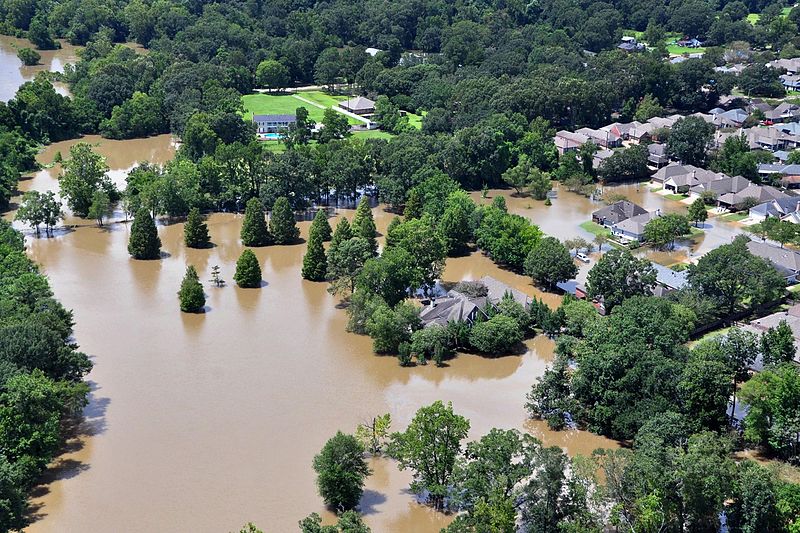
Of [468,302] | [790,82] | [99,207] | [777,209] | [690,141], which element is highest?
[790,82]

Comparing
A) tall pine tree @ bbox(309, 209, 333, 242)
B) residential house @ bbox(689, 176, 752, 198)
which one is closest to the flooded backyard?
tall pine tree @ bbox(309, 209, 333, 242)

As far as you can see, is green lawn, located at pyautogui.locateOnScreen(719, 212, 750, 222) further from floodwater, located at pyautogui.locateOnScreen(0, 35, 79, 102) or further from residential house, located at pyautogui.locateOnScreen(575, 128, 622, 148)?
floodwater, located at pyautogui.locateOnScreen(0, 35, 79, 102)

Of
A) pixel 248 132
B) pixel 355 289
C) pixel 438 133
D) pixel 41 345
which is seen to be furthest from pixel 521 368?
pixel 248 132

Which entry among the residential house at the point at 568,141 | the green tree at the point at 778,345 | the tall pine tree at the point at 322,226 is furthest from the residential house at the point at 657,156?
the green tree at the point at 778,345

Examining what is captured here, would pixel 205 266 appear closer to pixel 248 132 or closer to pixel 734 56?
pixel 248 132

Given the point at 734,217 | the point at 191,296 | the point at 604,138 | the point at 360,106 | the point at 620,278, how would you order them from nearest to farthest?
the point at 620,278, the point at 191,296, the point at 734,217, the point at 604,138, the point at 360,106

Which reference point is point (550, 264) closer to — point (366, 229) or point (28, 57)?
point (366, 229)

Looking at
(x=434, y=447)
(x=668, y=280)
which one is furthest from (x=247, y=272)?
(x=668, y=280)
